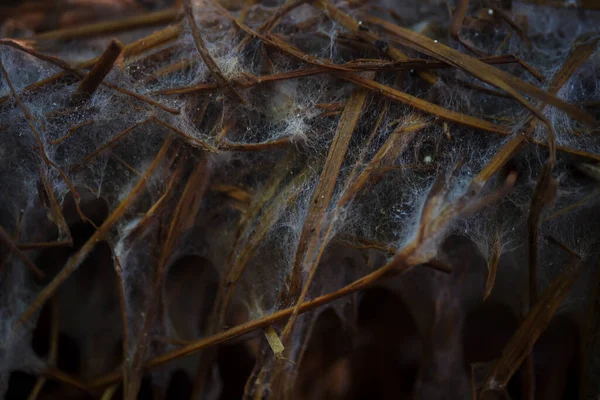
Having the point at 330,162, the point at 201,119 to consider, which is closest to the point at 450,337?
the point at 330,162

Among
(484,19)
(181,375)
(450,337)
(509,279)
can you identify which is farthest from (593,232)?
(181,375)

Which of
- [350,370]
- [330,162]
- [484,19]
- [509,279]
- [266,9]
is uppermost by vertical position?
[266,9]

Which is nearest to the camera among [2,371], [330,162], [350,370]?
[330,162]

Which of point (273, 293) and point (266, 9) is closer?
point (273, 293)

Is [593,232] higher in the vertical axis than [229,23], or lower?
lower

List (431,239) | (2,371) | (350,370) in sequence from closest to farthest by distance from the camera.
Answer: (431,239)
(2,371)
(350,370)

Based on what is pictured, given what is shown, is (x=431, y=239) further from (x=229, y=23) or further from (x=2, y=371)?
(x=2, y=371)

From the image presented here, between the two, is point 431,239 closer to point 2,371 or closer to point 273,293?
point 273,293
